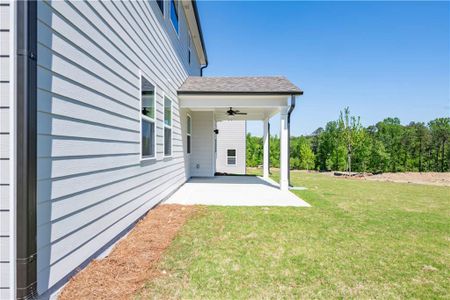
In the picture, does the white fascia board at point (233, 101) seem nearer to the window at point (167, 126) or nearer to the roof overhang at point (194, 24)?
the window at point (167, 126)

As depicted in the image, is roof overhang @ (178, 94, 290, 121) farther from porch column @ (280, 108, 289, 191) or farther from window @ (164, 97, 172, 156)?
window @ (164, 97, 172, 156)

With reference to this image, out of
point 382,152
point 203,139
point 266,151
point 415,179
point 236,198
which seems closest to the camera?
point 236,198

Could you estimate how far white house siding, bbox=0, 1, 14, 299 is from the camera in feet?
5.19

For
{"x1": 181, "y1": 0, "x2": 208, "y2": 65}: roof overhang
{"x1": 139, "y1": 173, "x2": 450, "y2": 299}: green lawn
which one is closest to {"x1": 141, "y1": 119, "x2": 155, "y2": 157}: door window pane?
{"x1": 139, "y1": 173, "x2": 450, "y2": 299}: green lawn

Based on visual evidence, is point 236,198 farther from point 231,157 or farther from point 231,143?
point 231,143

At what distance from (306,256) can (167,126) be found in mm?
4441

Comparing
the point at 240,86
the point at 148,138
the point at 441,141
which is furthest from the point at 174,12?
the point at 441,141

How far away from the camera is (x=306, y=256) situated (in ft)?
9.61

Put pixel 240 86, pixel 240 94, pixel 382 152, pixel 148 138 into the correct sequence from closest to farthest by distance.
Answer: pixel 148 138 < pixel 240 94 < pixel 240 86 < pixel 382 152

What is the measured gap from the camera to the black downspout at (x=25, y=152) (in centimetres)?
157

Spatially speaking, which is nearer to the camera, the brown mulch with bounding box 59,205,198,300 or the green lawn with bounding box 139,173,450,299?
A: the brown mulch with bounding box 59,205,198,300

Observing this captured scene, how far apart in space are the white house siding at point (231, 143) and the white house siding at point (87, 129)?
13.0 metres

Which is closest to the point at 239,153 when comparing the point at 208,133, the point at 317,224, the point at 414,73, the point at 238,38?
the point at 208,133

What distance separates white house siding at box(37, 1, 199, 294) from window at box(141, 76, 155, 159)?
0.23 metres
